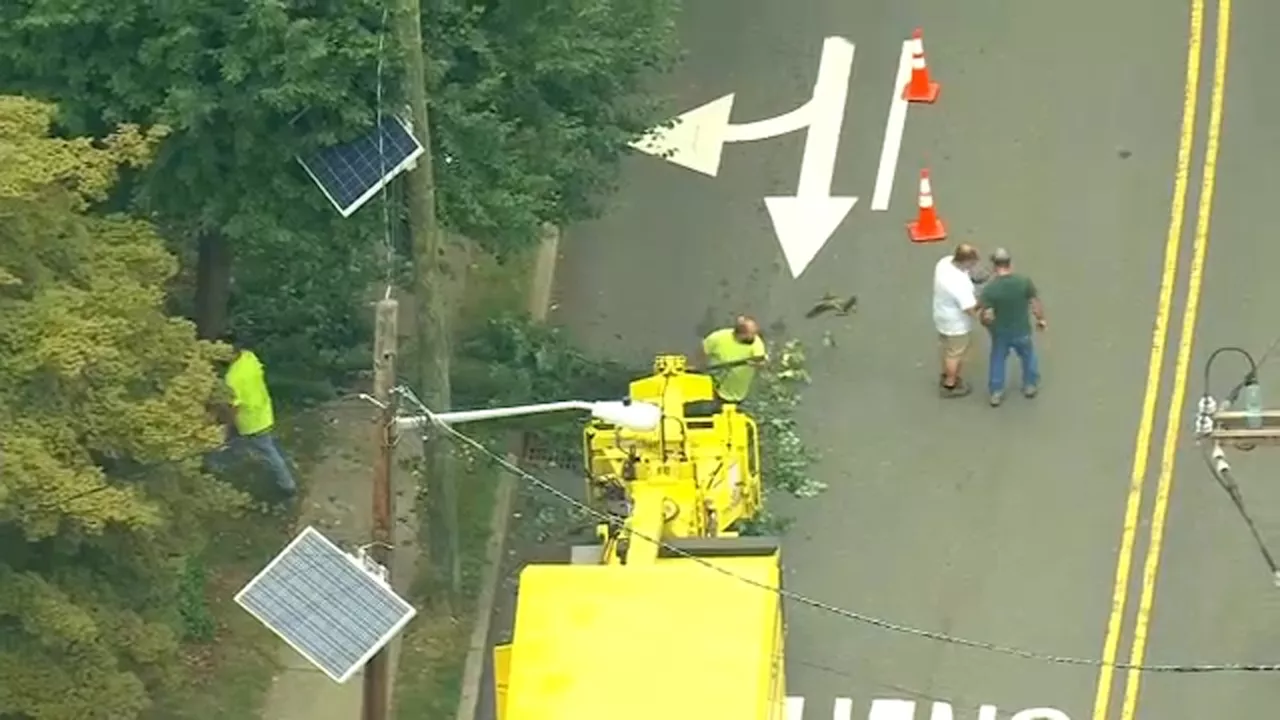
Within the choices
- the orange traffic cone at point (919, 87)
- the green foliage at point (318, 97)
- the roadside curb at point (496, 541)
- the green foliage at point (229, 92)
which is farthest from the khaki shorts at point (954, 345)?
the green foliage at point (229, 92)

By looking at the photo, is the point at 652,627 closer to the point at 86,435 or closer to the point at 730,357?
the point at 86,435

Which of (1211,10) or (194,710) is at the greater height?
(1211,10)

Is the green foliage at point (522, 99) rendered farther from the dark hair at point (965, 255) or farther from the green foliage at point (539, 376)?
the dark hair at point (965, 255)

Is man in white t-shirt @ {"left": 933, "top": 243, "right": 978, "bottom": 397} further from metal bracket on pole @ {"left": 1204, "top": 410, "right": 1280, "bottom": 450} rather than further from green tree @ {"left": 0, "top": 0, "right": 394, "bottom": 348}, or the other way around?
green tree @ {"left": 0, "top": 0, "right": 394, "bottom": 348}

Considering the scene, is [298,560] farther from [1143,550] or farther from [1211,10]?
[1211,10]

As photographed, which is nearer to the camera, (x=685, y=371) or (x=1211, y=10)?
(x=685, y=371)

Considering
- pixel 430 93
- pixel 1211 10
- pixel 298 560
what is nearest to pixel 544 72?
pixel 430 93

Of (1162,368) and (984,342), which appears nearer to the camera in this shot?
(1162,368)

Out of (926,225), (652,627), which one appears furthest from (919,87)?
(652,627)
